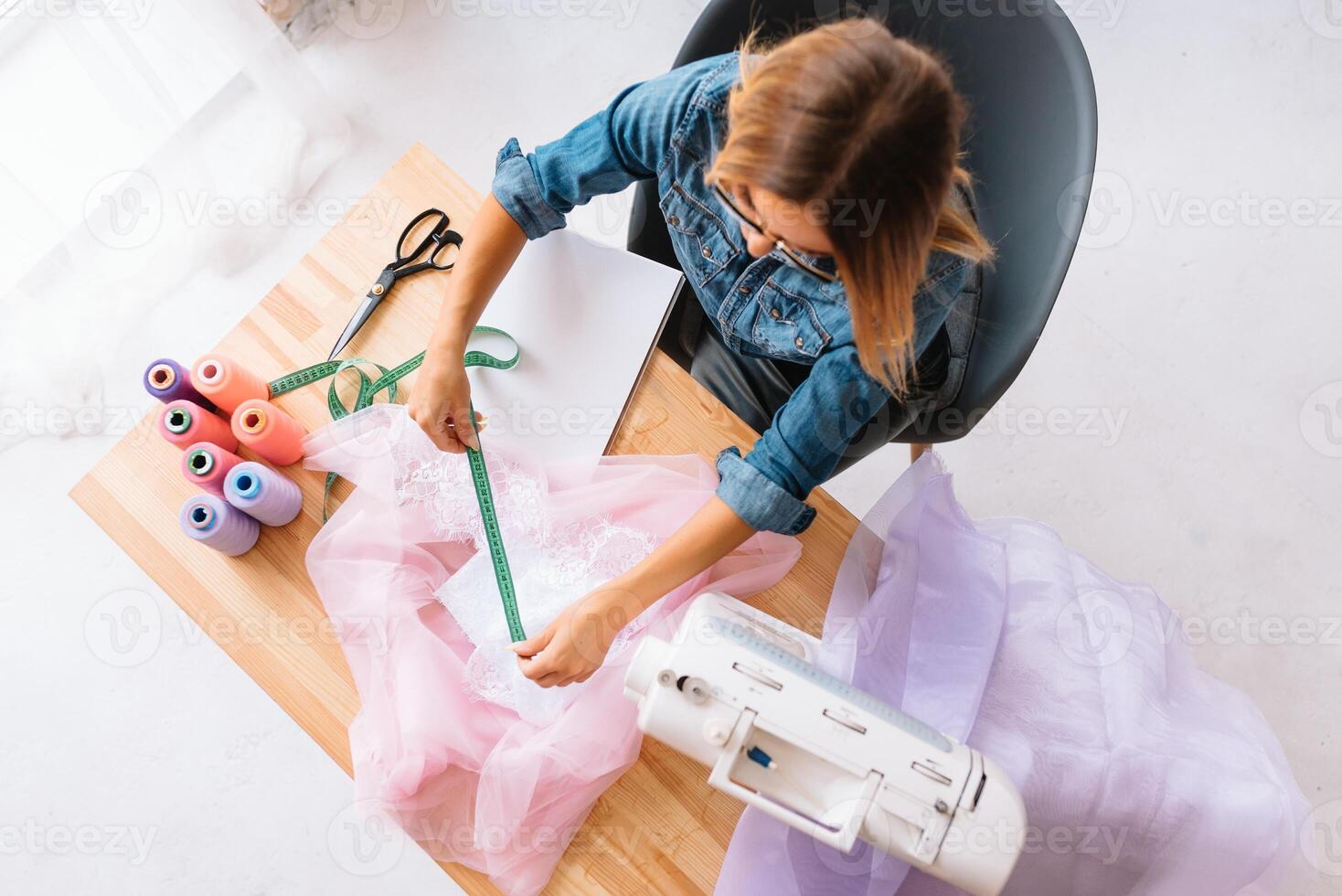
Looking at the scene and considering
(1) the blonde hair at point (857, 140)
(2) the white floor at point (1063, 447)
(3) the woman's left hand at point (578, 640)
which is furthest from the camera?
(2) the white floor at point (1063, 447)

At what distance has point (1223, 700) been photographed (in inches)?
52.2

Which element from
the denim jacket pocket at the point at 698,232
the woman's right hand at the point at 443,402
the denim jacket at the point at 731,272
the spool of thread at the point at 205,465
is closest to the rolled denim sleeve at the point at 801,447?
the denim jacket at the point at 731,272

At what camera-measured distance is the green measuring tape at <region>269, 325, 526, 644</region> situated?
1220 mm

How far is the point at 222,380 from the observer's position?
118cm

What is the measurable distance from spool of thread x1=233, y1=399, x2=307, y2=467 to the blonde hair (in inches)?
27.3

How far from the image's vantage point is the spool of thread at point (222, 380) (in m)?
1.18

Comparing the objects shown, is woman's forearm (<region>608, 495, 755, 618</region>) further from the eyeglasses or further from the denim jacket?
the eyeglasses

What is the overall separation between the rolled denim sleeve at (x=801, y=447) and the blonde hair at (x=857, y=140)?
9.2 inches

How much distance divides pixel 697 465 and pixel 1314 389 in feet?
6.10

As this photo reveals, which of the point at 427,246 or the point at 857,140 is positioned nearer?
the point at 857,140

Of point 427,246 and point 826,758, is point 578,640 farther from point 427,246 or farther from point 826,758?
point 427,246

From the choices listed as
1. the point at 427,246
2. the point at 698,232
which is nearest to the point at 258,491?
the point at 427,246

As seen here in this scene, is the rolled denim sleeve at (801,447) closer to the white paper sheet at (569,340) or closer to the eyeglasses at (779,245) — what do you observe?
the eyeglasses at (779,245)

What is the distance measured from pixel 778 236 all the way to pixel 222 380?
770 mm
